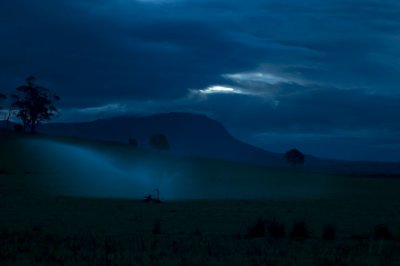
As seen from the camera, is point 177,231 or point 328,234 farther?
point 177,231

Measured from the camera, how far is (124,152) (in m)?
132

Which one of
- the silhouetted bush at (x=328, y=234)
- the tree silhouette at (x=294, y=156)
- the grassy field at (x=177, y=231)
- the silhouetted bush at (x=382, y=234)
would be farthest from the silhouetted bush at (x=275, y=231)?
the tree silhouette at (x=294, y=156)

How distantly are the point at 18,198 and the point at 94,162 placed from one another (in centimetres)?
6189

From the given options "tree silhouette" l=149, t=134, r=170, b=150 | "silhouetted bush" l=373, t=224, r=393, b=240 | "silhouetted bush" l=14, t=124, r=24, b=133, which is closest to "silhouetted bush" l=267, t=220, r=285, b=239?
"silhouetted bush" l=373, t=224, r=393, b=240

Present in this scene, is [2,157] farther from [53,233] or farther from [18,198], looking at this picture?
[53,233]

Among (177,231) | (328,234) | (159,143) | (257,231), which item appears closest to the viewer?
(328,234)

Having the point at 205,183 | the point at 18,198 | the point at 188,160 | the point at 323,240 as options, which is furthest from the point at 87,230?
the point at 188,160

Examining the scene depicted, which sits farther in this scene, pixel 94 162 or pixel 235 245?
pixel 94 162

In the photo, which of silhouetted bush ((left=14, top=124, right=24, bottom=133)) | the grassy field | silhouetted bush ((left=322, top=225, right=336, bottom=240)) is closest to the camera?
the grassy field

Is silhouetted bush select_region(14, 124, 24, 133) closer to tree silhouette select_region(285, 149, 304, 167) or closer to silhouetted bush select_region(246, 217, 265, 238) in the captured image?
tree silhouette select_region(285, 149, 304, 167)

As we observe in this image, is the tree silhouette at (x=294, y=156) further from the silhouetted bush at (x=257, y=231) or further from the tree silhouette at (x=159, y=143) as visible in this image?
the silhouetted bush at (x=257, y=231)

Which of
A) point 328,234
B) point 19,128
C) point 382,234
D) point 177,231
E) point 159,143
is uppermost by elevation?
point 159,143

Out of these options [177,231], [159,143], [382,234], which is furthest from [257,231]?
[159,143]

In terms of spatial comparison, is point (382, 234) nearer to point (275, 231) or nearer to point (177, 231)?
point (275, 231)
